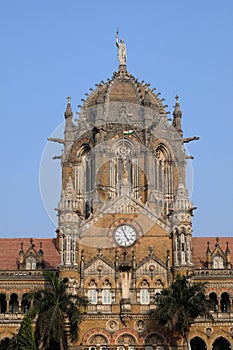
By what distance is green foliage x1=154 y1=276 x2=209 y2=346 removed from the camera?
62250 mm

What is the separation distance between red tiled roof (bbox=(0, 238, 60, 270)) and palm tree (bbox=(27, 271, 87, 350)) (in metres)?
11.1

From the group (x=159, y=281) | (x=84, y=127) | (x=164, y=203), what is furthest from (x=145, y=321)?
(x=84, y=127)

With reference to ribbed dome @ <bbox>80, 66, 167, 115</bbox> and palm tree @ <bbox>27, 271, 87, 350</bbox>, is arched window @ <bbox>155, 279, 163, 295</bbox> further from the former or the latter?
ribbed dome @ <bbox>80, 66, 167, 115</bbox>

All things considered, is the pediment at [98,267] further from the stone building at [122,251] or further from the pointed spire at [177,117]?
the pointed spire at [177,117]

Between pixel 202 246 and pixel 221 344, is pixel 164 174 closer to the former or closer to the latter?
pixel 202 246

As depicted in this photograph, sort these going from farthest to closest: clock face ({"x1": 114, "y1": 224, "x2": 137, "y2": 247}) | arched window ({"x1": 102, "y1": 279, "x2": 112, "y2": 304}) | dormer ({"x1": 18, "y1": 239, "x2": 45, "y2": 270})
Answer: dormer ({"x1": 18, "y1": 239, "x2": 45, "y2": 270})
clock face ({"x1": 114, "y1": 224, "x2": 137, "y2": 247})
arched window ({"x1": 102, "y1": 279, "x2": 112, "y2": 304})

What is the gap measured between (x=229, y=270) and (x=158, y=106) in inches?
864

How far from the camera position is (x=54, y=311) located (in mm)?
60562

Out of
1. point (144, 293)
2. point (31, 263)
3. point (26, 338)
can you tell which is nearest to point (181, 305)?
point (144, 293)

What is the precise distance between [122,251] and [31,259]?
9.13m

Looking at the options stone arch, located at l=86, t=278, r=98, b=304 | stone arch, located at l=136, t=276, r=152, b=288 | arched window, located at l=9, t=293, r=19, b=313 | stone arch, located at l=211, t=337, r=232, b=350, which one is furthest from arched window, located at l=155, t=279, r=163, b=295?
arched window, located at l=9, t=293, r=19, b=313

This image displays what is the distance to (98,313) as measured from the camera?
6812cm

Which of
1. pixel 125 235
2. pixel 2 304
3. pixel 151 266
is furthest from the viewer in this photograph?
pixel 2 304

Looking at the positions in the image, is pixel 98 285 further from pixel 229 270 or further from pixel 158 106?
pixel 158 106
